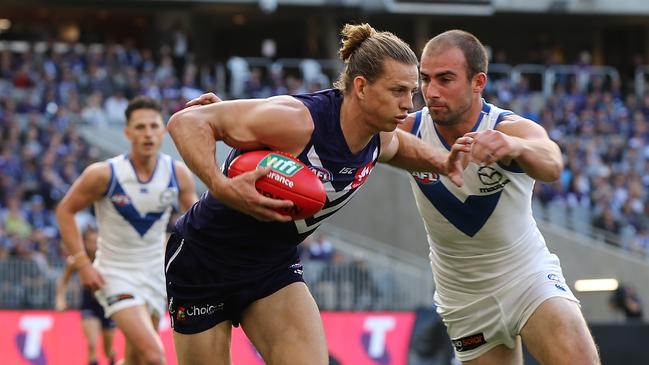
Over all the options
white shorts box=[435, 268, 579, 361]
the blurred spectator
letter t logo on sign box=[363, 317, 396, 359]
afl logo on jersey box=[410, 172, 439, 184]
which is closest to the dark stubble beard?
afl logo on jersey box=[410, 172, 439, 184]

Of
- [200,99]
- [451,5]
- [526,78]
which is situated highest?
[200,99]

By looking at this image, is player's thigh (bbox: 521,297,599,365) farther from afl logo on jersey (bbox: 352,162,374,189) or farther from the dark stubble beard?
afl logo on jersey (bbox: 352,162,374,189)

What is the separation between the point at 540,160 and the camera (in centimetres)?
641

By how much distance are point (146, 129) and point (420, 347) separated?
218 inches

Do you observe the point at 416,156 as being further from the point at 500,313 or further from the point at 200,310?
the point at 200,310

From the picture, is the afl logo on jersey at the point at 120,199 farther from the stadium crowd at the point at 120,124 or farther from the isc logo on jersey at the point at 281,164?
the stadium crowd at the point at 120,124

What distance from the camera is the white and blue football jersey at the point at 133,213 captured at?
10.3 m

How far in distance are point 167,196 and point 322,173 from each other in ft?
13.3

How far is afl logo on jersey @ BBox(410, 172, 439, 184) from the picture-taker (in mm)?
7301

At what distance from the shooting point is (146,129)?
10391mm

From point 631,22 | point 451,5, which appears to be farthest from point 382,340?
point 631,22

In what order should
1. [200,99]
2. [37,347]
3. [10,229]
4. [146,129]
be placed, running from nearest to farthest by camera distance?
[200,99] → [146,129] → [37,347] → [10,229]

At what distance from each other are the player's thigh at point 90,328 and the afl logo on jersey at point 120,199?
2921 mm

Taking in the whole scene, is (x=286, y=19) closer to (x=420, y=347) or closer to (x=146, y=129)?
(x=420, y=347)
